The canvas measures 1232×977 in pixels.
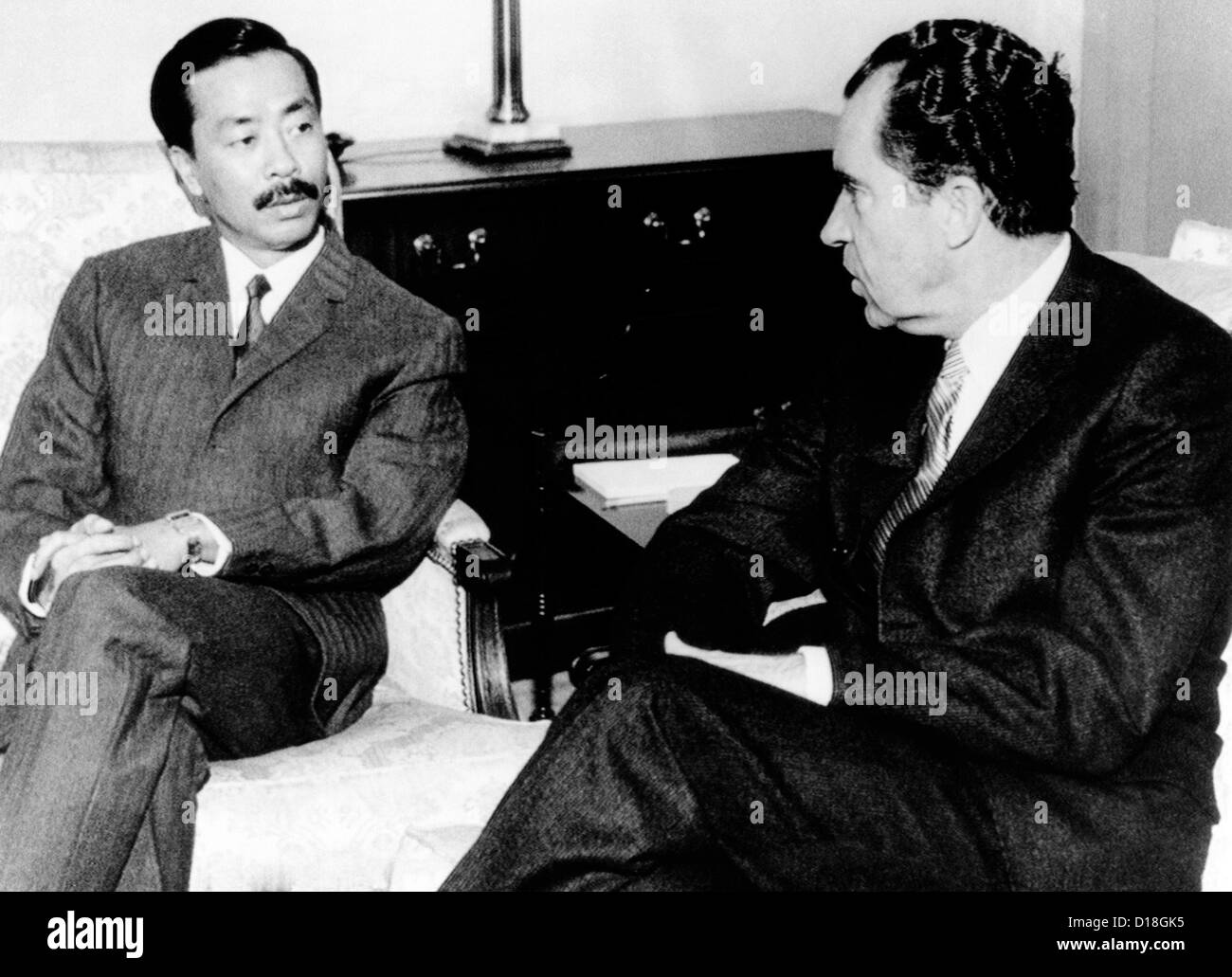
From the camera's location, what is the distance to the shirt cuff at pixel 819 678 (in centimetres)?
195

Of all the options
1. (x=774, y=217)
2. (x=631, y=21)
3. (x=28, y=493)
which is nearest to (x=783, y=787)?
(x=28, y=493)

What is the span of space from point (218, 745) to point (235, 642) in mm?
152

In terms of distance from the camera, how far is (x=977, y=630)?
1909 mm

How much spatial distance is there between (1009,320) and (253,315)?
117 centimetres

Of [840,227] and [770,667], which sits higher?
[840,227]

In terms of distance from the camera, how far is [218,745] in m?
2.35

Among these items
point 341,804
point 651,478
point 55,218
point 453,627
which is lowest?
point 341,804

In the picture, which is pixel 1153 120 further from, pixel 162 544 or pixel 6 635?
pixel 6 635

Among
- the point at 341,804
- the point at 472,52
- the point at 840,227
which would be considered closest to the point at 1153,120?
the point at 472,52

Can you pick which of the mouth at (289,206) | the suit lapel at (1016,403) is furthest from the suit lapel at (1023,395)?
the mouth at (289,206)

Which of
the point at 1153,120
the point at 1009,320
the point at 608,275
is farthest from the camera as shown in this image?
the point at 1153,120

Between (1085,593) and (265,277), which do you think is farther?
(265,277)

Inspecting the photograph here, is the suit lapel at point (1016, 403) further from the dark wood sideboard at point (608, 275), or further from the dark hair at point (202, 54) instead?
the dark wood sideboard at point (608, 275)
